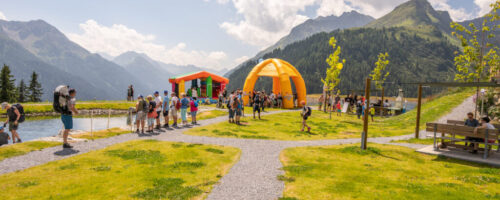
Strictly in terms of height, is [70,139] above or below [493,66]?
below

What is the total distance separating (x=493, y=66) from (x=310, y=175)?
2604cm

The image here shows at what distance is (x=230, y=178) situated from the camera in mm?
7492

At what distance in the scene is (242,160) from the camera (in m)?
9.47

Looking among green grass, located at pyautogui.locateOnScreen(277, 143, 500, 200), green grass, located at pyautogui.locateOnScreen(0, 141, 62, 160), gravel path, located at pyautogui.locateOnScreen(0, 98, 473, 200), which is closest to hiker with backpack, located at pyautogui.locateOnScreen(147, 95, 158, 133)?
gravel path, located at pyautogui.locateOnScreen(0, 98, 473, 200)

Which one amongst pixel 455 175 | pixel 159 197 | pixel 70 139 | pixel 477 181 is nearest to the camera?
pixel 159 197

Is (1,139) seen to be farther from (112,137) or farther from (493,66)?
(493,66)

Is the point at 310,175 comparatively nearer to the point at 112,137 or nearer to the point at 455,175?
the point at 455,175

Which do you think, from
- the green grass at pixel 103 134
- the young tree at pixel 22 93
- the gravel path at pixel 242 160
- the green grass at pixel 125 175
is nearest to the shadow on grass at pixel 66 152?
the gravel path at pixel 242 160

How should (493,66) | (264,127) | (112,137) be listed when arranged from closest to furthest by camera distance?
(112,137)
(264,127)
(493,66)

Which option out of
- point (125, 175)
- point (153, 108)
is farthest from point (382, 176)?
point (153, 108)

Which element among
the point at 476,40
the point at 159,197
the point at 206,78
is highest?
the point at 476,40

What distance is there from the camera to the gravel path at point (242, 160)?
654 cm

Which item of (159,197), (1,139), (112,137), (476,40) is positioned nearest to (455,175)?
(159,197)

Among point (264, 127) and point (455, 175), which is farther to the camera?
point (264, 127)
